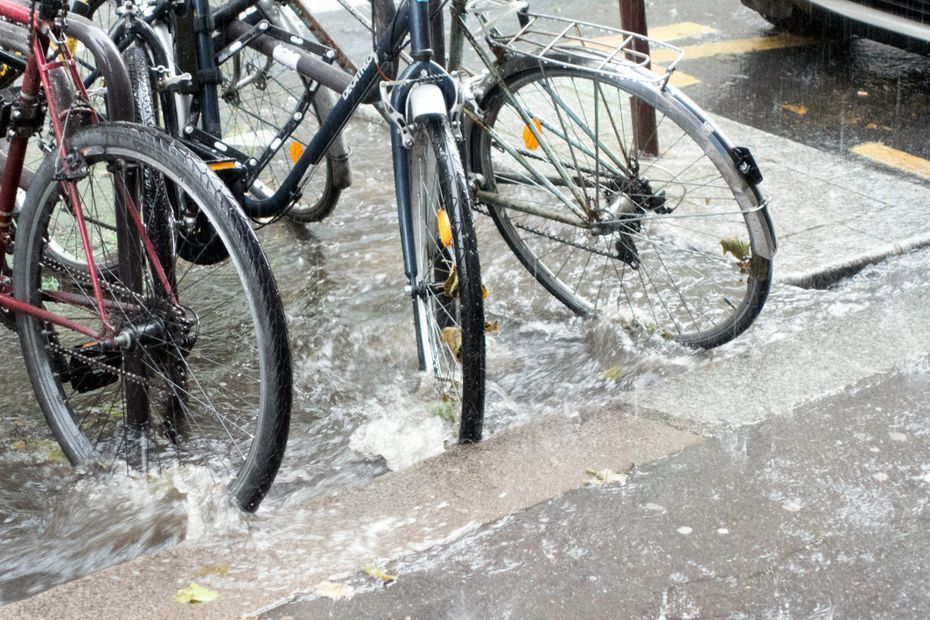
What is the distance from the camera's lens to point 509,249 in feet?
15.8

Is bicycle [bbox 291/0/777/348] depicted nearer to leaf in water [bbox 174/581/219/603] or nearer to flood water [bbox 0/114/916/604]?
flood water [bbox 0/114/916/604]

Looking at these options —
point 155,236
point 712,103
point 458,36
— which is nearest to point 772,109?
point 712,103

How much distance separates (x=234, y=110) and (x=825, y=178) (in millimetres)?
2634

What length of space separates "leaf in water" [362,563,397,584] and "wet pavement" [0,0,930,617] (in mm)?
27

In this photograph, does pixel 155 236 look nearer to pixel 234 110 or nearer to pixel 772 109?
pixel 234 110

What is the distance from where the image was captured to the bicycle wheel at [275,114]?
4332 millimetres

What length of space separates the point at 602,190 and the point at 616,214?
12 centimetres

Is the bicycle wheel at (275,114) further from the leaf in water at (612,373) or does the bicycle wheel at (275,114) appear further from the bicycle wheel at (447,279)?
the leaf in water at (612,373)

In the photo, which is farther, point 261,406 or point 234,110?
point 234,110

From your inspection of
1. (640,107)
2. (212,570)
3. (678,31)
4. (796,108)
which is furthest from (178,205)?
(678,31)

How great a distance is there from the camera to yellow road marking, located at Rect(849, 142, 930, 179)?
18.1ft

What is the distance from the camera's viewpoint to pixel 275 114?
17.9ft

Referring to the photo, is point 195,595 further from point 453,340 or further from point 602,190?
point 602,190

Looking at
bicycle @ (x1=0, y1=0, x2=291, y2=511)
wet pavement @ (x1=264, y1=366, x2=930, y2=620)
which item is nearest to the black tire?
bicycle @ (x1=0, y1=0, x2=291, y2=511)
